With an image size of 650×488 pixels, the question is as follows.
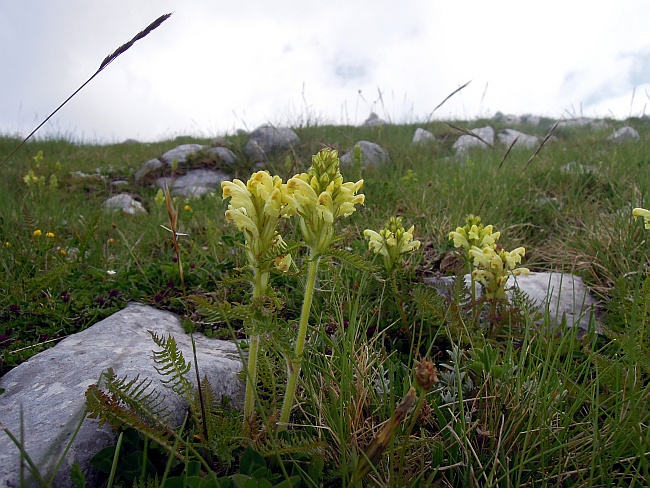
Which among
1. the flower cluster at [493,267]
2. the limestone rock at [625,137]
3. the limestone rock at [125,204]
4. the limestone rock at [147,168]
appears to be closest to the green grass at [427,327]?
the flower cluster at [493,267]

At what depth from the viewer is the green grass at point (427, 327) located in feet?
3.58

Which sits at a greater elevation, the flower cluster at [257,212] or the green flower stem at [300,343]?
the flower cluster at [257,212]

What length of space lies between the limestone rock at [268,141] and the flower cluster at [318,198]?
701cm

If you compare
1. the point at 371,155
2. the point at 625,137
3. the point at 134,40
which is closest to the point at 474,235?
the point at 134,40

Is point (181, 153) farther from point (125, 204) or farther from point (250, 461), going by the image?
point (250, 461)

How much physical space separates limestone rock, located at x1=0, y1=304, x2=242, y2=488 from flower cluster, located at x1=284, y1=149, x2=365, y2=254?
65 centimetres

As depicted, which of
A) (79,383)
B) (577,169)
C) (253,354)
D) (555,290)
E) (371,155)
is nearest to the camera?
(253,354)

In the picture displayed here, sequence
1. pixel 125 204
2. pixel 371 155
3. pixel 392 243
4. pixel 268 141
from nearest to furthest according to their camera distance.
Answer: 1. pixel 392 243
2. pixel 125 204
3. pixel 371 155
4. pixel 268 141

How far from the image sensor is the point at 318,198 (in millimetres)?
1044

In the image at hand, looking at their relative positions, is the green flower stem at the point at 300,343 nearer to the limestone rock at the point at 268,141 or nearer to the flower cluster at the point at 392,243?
the flower cluster at the point at 392,243

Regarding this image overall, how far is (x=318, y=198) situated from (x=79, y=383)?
3.14 feet

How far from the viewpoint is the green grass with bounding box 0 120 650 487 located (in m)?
1.09

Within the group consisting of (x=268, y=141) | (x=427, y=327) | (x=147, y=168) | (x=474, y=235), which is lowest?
(x=427, y=327)

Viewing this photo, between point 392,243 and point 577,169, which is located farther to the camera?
point 577,169
